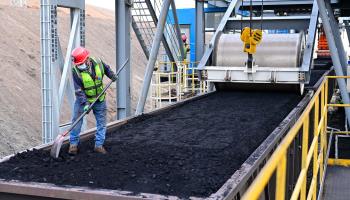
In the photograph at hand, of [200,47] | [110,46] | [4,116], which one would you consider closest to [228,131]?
[200,47]

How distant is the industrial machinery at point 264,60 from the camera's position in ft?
26.2

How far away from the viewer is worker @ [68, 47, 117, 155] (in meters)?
4.41

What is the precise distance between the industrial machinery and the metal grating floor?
64.8 inches

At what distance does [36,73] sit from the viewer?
72.9ft

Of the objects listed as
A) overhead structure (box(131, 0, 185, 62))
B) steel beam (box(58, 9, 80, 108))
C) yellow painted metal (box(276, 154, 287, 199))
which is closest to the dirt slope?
overhead structure (box(131, 0, 185, 62))

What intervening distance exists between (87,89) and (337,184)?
13.0 feet

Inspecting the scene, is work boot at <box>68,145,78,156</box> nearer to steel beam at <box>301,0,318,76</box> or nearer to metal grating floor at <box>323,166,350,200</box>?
metal grating floor at <box>323,166,350,200</box>

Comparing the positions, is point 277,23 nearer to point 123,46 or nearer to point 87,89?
point 123,46

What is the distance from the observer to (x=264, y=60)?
27.7ft

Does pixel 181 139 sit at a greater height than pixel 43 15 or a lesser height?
lesser

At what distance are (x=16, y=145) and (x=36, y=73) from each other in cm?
992

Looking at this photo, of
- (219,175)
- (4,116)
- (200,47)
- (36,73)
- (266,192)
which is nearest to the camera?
(266,192)

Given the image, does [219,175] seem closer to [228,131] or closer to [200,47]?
[228,131]

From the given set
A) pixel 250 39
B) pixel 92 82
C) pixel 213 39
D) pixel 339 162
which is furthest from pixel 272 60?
pixel 92 82
